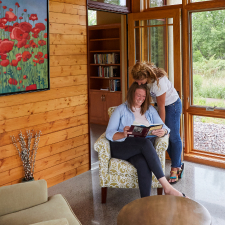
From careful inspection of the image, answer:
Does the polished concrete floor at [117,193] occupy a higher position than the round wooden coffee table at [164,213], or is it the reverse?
the round wooden coffee table at [164,213]

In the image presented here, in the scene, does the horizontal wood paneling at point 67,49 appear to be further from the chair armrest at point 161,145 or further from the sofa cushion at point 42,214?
the sofa cushion at point 42,214

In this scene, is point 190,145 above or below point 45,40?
below

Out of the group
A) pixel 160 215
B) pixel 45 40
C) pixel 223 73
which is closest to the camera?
pixel 160 215

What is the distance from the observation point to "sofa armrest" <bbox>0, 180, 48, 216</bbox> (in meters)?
2.06

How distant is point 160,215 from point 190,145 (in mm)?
2494

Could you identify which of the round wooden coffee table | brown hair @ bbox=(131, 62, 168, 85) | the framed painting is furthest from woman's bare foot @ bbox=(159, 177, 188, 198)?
the framed painting

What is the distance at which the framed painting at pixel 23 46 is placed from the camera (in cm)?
286

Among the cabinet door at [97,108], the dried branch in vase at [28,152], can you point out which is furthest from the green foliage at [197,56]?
the cabinet door at [97,108]

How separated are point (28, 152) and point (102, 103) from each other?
3.69m

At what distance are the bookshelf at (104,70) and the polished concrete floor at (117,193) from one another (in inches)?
111

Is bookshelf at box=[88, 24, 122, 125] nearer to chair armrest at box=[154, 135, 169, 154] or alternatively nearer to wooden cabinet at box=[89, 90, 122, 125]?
wooden cabinet at box=[89, 90, 122, 125]

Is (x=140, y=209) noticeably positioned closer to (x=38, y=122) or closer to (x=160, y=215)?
(x=160, y=215)

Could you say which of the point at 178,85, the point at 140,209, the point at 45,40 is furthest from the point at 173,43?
the point at 140,209

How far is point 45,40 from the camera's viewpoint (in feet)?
10.7
